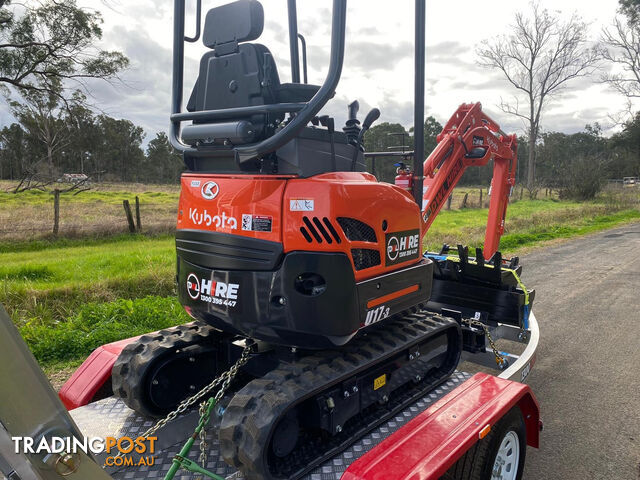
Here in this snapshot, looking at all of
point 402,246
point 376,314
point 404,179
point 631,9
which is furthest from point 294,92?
point 631,9

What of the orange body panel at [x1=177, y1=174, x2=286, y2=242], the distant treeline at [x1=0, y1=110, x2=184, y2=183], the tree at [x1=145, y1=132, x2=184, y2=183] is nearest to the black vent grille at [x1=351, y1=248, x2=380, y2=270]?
the orange body panel at [x1=177, y1=174, x2=286, y2=242]

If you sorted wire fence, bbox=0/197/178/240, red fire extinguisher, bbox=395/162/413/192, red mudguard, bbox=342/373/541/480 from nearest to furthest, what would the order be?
1. red mudguard, bbox=342/373/541/480
2. red fire extinguisher, bbox=395/162/413/192
3. wire fence, bbox=0/197/178/240

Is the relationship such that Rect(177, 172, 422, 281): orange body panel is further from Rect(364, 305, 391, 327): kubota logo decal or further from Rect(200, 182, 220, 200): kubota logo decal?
Rect(364, 305, 391, 327): kubota logo decal

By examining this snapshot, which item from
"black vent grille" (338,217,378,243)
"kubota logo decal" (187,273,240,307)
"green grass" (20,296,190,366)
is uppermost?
"black vent grille" (338,217,378,243)

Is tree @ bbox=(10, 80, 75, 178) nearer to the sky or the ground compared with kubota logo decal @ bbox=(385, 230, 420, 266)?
nearer to the sky

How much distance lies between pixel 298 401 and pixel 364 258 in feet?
2.97

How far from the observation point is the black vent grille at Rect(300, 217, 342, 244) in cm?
262

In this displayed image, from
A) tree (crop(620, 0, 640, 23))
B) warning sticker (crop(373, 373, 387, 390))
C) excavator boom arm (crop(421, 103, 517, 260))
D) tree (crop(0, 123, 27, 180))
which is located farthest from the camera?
tree (crop(0, 123, 27, 180))

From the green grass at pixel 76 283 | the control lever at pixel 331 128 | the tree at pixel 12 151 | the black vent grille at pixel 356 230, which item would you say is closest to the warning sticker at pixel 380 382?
the black vent grille at pixel 356 230

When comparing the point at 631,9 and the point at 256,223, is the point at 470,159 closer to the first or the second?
the point at 256,223

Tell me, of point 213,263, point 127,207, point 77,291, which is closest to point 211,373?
point 213,263

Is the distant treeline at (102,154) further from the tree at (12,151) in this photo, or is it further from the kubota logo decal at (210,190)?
the kubota logo decal at (210,190)

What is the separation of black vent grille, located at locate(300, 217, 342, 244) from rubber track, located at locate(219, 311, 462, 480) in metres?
0.72

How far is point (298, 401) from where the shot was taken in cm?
245
